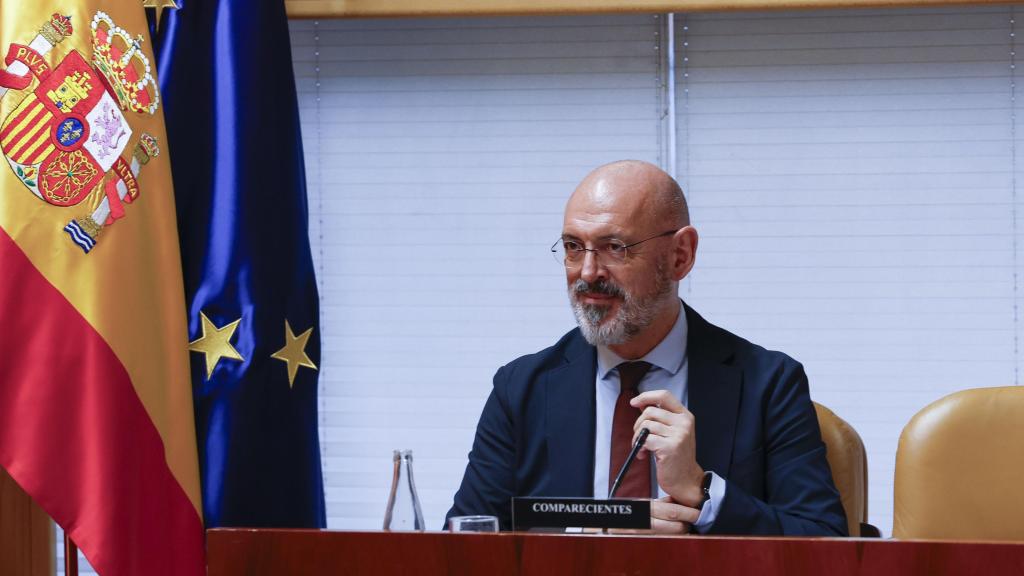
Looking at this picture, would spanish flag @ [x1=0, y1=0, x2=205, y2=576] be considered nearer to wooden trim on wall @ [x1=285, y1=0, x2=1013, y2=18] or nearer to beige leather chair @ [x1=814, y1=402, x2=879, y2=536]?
wooden trim on wall @ [x1=285, y1=0, x2=1013, y2=18]

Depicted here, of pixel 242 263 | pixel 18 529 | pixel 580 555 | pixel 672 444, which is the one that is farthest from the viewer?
pixel 18 529

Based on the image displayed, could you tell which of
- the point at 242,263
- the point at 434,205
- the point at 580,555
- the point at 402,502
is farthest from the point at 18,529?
the point at 580,555

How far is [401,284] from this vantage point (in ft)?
10.3

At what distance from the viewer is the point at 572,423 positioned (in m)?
2.07

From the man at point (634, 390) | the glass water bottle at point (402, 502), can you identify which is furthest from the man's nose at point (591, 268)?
the glass water bottle at point (402, 502)

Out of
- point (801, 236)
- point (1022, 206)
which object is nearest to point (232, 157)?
point (801, 236)

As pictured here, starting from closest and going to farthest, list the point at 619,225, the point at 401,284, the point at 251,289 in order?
the point at 619,225, the point at 251,289, the point at 401,284

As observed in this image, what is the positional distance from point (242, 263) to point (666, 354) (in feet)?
2.92

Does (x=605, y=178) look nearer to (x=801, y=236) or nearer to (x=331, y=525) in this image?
(x=801, y=236)

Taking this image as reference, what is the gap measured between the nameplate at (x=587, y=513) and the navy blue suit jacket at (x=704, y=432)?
1.83 feet

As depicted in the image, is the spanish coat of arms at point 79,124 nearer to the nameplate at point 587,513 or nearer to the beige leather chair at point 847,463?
the nameplate at point 587,513

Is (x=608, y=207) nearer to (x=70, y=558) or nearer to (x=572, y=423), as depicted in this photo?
(x=572, y=423)

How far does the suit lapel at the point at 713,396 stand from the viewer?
1985 mm

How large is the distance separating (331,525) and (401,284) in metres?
0.74
